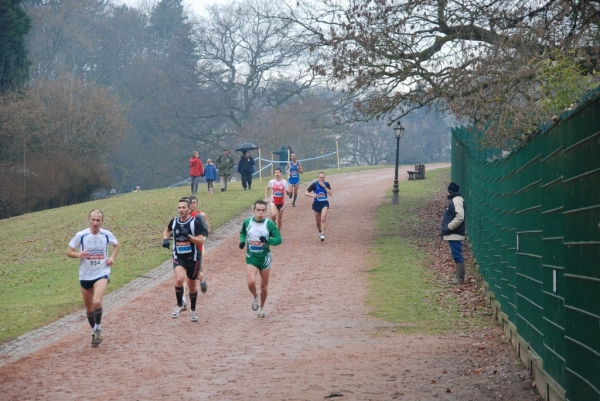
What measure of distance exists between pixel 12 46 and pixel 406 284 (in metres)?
36.5

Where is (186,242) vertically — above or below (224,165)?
below

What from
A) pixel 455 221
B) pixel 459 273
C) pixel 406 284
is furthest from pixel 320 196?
pixel 455 221

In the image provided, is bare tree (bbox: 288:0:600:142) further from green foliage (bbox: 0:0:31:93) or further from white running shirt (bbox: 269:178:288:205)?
green foliage (bbox: 0:0:31:93)

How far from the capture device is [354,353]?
10703mm

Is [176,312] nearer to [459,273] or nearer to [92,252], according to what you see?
[92,252]

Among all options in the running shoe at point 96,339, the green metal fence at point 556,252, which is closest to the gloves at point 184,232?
the running shoe at point 96,339

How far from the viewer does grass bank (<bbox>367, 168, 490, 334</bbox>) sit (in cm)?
1336

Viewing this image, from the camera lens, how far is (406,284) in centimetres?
1753

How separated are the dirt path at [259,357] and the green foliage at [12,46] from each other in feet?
108

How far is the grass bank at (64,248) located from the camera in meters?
16.5

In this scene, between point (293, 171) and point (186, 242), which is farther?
point (293, 171)

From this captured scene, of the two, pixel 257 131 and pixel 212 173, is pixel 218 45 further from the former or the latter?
pixel 212 173

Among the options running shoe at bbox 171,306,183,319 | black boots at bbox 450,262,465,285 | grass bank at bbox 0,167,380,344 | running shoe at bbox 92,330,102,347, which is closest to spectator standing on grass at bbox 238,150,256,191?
grass bank at bbox 0,167,380,344

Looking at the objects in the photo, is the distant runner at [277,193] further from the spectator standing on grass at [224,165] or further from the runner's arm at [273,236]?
the spectator standing on grass at [224,165]
